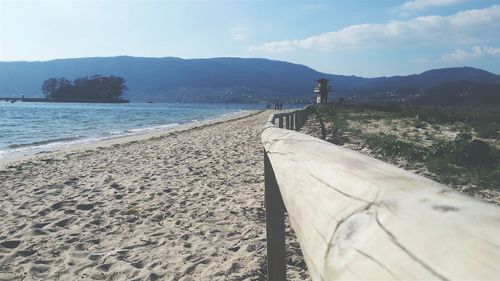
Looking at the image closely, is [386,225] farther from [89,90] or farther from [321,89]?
[89,90]

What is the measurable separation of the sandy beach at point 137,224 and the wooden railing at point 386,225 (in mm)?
2647

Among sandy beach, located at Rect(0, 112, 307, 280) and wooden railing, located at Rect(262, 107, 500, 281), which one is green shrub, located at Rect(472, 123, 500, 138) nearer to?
sandy beach, located at Rect(0, 112, 307, 280)

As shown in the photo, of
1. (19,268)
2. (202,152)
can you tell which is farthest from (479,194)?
(202,152)

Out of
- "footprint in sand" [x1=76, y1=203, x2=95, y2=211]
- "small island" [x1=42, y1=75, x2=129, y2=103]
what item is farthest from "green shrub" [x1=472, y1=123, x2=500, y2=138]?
"small island" [x1=42, y1=75, x2=129, y2=103]

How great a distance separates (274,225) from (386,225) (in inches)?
74.2

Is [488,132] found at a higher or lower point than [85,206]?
higher

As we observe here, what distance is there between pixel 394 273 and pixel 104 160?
1199cm

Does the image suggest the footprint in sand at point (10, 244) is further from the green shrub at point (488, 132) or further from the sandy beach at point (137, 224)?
the green shrub at point (488, 132)

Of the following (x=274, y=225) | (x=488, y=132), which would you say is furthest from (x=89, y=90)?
(x=274, y=225)

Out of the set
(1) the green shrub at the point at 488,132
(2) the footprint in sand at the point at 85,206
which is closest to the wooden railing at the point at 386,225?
(2) the footprint in sand at the point at 85,206

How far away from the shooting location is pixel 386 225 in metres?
0.77

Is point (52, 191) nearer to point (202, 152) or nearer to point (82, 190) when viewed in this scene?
point (82, 190)

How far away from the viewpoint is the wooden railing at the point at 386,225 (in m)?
0.59

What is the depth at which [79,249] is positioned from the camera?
4.54 meters
